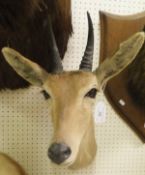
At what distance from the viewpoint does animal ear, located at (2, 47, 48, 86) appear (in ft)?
2.98

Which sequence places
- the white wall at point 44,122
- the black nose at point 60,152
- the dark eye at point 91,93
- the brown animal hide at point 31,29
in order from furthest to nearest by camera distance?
the white wall at point 44,122 < the brown animal hide at point 31,29 < the dark eye at point 91,93 < the black nose at point 60,152

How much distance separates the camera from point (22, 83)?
1163 millimetres

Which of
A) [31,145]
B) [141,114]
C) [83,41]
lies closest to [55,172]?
[31,145]

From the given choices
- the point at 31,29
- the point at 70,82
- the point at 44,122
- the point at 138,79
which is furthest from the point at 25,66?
the point at 138,79

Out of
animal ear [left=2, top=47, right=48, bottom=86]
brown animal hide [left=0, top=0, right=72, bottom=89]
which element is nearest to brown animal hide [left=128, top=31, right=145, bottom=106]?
brown animal hide [left=0, top=0, right=72, bottom=89]

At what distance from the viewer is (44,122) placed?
1.24 m

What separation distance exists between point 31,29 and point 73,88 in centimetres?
34

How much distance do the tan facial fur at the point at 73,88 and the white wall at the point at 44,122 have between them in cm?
28

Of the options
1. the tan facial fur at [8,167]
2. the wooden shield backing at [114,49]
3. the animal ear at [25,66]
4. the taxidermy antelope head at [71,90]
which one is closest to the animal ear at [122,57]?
the taxidermy antelope head at [71,90]

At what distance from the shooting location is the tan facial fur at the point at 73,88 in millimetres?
840

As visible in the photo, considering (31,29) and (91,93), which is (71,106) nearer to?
(91,93)

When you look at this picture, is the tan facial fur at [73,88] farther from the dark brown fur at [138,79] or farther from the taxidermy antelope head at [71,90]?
the dark brown fur at [138,79]

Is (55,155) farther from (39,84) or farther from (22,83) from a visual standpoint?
(22,83)

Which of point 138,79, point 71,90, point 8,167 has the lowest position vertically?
point 8,167
